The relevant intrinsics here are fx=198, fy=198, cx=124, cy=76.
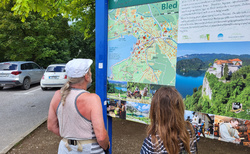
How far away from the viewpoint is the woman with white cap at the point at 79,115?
6.15 ft

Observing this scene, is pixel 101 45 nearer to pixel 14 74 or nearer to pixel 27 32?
pixel 14 74

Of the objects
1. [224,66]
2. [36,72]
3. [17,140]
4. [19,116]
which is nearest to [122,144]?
[17,140]

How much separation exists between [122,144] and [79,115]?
3.21m

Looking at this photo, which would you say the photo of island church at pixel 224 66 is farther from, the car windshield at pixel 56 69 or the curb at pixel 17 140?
the car windshield at pixel 56 69

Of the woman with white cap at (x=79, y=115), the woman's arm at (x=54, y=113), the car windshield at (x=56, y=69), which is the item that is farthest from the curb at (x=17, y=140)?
the car windshield at (x=56, y=69)

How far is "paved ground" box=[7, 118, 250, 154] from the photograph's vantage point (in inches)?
178

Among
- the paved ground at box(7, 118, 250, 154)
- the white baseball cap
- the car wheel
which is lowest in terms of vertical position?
the paved ground at box(7, 118, 250, 154)

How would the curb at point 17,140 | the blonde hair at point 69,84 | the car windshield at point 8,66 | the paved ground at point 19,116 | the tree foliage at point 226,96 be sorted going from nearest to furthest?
the blonde hair at point 69,84 → the tree foliage at point 226,96 → the curb at point 17,140 → the paved ground at point 19,116 → the car windshield at point 8,66

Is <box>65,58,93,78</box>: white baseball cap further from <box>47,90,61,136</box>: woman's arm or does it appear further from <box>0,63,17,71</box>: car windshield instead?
<box>0,63,17,71</box>: car windshield

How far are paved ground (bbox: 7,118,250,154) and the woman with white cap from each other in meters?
2.68

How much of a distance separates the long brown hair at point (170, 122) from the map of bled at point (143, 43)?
1134 millimetres

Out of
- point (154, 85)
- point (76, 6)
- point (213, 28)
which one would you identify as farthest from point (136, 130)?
point (213, 28)

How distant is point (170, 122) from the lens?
157cm

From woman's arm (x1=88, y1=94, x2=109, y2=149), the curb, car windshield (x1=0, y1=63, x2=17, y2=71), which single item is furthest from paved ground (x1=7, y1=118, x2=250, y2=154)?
car windshield (x1=0, y1=63, x2=17, y2=71)
